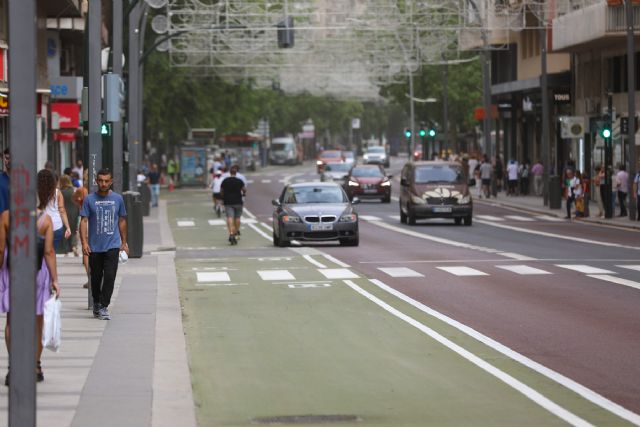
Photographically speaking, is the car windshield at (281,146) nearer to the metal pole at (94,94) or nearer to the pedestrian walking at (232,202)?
the pedestrian walking at (232,202)


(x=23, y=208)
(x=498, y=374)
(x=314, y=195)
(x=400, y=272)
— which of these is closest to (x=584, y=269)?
(x=400, y=272)

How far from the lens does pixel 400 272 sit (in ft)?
89.3

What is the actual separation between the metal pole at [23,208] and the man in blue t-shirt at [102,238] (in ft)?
32.0

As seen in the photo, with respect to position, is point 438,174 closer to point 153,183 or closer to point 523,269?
point 153,183

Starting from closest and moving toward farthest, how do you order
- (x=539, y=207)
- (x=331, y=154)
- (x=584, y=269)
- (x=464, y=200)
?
(x=584, y=269) < (x=464, y=200) < (x=539, y=207) < (x=331, y=154)

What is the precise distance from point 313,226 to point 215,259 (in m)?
4.40

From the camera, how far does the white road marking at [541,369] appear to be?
11516 mm

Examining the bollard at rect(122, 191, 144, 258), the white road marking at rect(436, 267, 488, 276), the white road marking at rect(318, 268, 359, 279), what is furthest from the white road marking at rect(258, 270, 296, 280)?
the bollard at rect(122, 191, 144, 258)

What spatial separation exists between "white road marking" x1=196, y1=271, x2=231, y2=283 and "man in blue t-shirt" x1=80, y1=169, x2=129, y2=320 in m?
6.91

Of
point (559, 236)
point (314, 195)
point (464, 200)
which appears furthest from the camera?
point (464, 200)

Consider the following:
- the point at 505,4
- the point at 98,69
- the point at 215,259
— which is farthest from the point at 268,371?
the point at 505,4

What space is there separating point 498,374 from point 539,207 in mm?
→ 47048

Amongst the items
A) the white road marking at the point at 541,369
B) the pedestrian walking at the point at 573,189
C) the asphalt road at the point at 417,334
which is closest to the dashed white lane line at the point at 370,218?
the pedestrian walking at the point at 573,189

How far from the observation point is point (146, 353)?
593 inches
